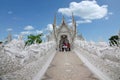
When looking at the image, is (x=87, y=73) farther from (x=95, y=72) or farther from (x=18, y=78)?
(x=18, y=78)

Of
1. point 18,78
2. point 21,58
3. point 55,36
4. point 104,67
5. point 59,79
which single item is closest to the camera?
point 18,78

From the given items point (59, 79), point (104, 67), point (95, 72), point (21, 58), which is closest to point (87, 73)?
point (95, 72)

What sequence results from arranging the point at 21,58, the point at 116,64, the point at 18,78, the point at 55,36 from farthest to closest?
1. the point at 55,36
2. the point at 116,64
3. the point at 21,58
4. the point at 18,78

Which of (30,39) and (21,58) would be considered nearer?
(21,58)

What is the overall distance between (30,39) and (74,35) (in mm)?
36940

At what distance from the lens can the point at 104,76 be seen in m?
9.70

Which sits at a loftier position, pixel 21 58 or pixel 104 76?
pixel 21 58

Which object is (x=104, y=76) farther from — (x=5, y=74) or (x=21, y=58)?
(x=5, y=74)

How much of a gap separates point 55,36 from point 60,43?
1727mm

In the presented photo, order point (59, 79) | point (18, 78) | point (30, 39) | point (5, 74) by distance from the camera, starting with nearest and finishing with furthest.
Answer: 1. point (5, 74)
2. point (18, 78)
3. point (59, 79)
4. point (30, 39)

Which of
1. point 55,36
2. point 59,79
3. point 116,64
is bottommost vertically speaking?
point 59,79

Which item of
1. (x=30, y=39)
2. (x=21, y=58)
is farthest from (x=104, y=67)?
(x=30, y=39)

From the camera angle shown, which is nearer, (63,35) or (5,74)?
(5,74)

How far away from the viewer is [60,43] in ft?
130
